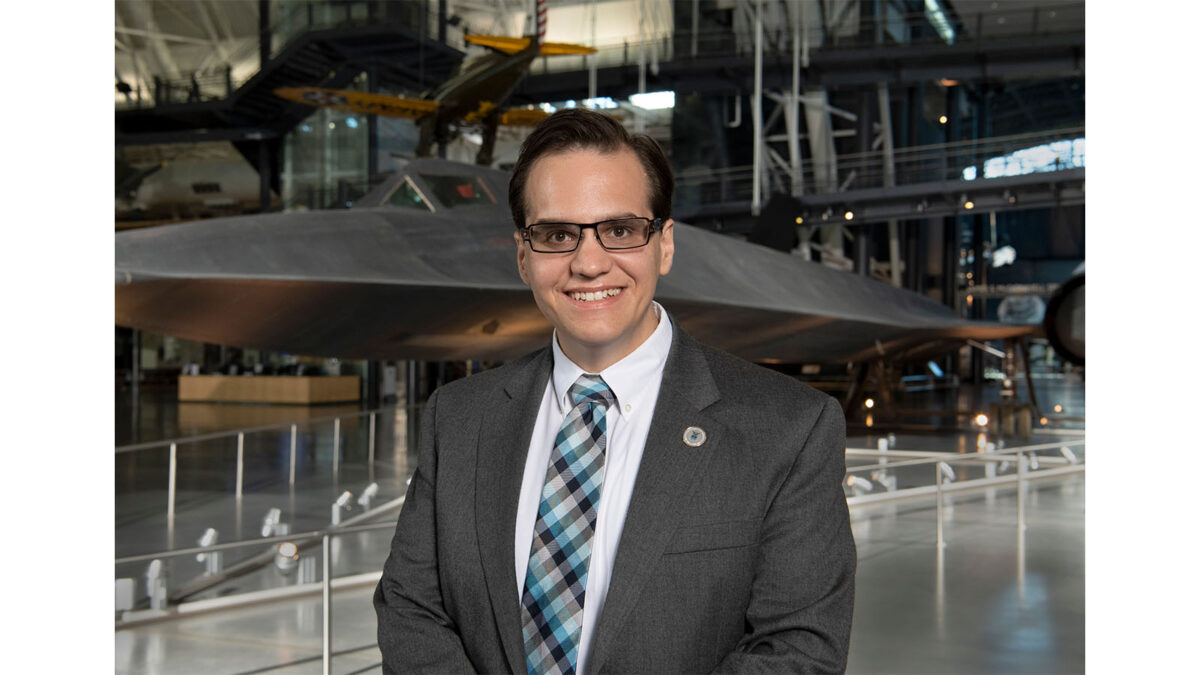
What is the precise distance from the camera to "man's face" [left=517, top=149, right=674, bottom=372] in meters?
1.43

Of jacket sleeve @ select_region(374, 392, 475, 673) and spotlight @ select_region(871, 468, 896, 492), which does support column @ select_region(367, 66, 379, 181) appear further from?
jacket sleeve @ select_region(374, 392, 475, 673)

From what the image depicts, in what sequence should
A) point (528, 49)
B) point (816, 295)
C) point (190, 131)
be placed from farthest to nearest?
1. point (190, 131)
2. point (528, 49)
3. point (816, 295)

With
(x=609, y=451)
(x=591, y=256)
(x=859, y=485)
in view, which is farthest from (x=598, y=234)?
(x=859, y=485)

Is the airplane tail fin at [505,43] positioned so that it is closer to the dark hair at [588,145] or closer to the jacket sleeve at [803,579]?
the dark hair at [588,145]

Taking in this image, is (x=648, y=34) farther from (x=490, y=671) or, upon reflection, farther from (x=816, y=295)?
(x=490, y=671)

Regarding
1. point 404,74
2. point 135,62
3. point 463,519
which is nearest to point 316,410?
point 404,74

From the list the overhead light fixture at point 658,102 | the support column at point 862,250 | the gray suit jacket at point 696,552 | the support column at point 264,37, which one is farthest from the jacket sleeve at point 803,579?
the overhead light fixture at point 658,102

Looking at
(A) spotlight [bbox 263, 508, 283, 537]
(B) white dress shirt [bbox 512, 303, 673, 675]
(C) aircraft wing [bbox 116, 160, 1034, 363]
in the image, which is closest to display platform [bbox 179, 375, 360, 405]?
(C) aircraft wing [bbox 116, 160, 1034, 363]

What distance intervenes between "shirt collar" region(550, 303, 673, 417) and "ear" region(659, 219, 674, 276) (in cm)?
10

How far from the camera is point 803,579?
1.41m

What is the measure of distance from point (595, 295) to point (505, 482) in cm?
33

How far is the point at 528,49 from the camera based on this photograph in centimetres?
1577

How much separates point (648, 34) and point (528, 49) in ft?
28.0

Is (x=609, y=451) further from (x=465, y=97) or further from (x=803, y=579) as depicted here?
(x=465, y=97)
